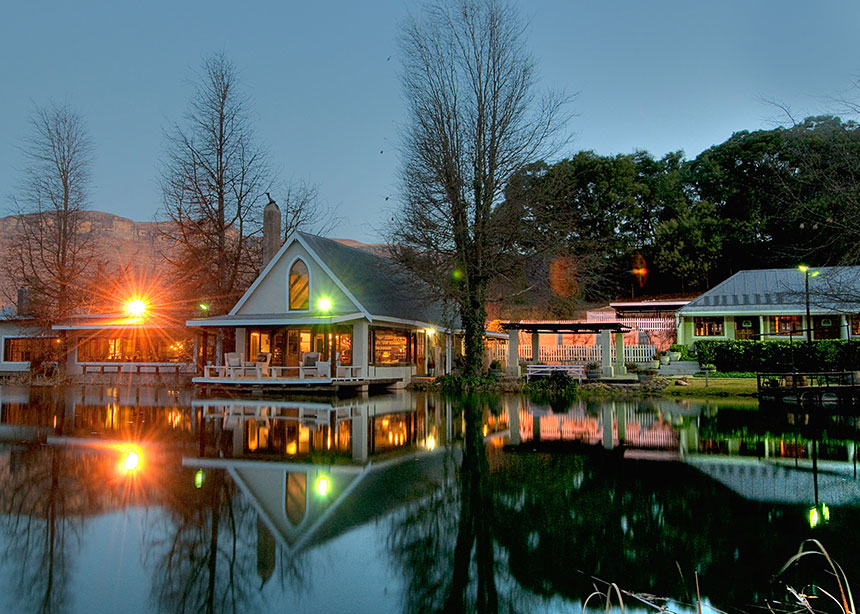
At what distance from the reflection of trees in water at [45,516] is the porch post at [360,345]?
13.7 meters

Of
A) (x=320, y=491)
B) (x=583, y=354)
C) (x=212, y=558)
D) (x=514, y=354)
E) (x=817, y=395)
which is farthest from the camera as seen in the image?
(x=583, y=354)

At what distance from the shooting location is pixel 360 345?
2264 centimetres

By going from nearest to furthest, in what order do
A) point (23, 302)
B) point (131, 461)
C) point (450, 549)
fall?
1. point (450, 549)
2. point (131, 461)
3. point (23, 302)

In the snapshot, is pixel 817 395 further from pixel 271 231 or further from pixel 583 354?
pixel 271 231

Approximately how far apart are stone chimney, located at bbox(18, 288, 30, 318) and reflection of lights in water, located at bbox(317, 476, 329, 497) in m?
32.7

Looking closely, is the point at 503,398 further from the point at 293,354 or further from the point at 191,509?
the point at 191,509

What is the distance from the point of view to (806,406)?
15.6 m

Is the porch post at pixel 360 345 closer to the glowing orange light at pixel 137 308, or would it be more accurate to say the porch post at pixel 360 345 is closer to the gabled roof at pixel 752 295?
the glowing orange light at pixel 137 308

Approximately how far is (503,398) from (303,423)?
28.8ft

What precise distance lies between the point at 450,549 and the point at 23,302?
124 feet

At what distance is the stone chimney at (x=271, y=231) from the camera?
29.6 m

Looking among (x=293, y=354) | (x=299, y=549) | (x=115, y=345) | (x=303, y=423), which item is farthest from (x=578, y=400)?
(x=115, y=345)

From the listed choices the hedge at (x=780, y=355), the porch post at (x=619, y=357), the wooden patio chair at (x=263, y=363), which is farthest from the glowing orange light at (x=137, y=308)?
the hedge at (x=780, y=355)

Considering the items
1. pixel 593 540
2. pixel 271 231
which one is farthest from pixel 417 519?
pixel 271 231
